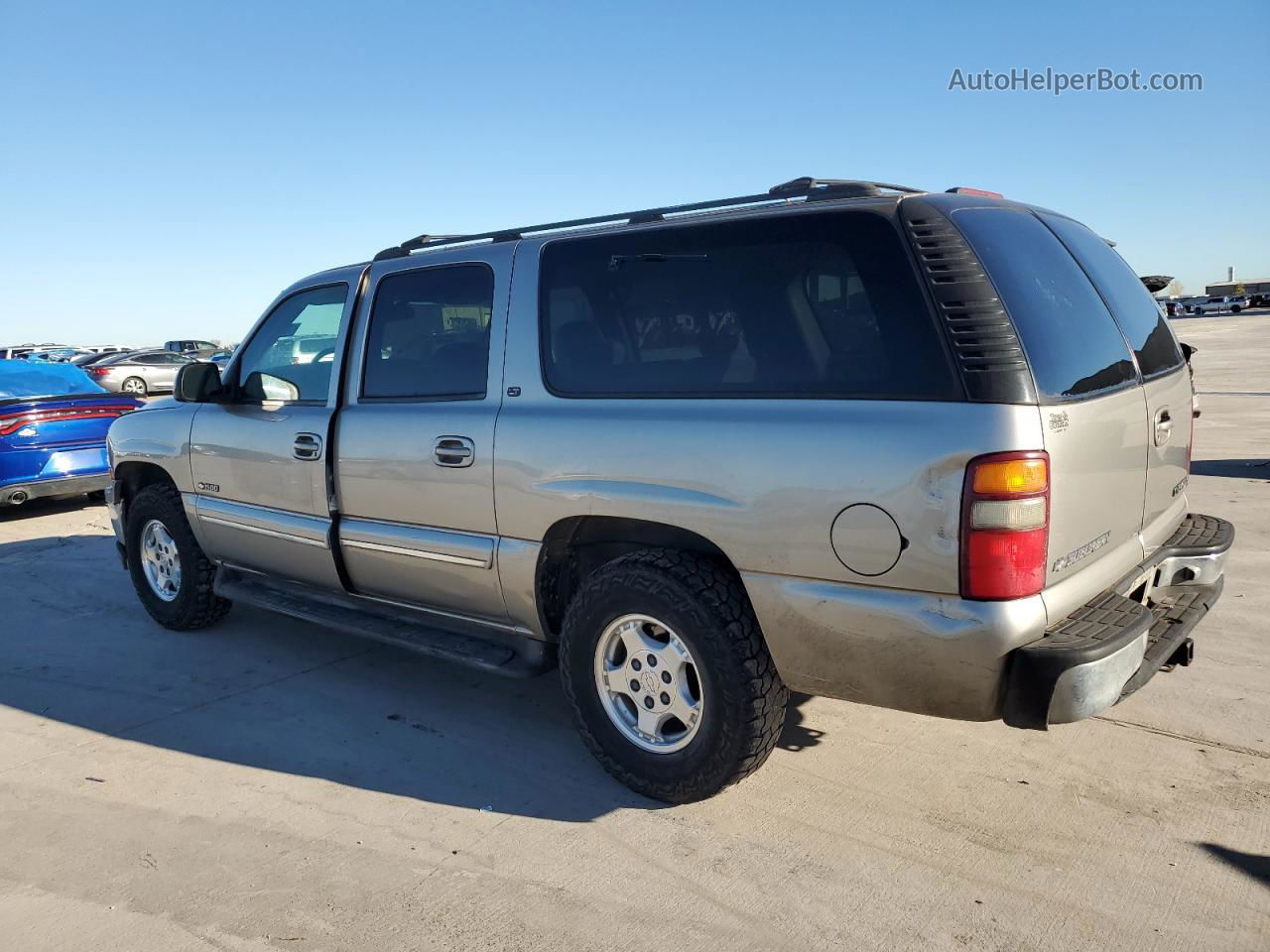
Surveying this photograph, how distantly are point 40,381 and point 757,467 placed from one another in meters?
9.03

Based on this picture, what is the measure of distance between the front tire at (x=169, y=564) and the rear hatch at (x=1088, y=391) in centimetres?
427

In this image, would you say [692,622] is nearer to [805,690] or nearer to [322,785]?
[805,690]

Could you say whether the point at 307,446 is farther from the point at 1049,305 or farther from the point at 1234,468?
the point at 1234,468

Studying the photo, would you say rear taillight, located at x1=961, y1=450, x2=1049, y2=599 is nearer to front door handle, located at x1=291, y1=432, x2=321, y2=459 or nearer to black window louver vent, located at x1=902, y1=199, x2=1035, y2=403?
black window louver vent, located at x1=902, y1=199, x2=1035, y2=403

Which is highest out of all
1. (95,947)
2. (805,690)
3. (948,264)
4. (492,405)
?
(948,264)

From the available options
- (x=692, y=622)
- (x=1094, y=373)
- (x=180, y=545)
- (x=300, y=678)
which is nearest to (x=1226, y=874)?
(x=1094, y=373)

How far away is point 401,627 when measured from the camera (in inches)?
167

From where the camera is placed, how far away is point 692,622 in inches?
125

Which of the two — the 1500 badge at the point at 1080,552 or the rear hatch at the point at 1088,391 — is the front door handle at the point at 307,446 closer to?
the rear hatch at the point at 1088,391

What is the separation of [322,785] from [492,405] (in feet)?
5.06

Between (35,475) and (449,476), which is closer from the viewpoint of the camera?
(449,476)

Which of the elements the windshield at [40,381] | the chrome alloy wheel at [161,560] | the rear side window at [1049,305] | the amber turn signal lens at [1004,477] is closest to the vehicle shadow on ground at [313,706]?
the chrome alloy wheel at [161,560]

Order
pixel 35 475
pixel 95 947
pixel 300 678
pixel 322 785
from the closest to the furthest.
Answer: pixel 95 947 < pixel 322 785 < pixel 300 678 < pixel 35 475

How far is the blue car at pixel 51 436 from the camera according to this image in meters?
8.56
